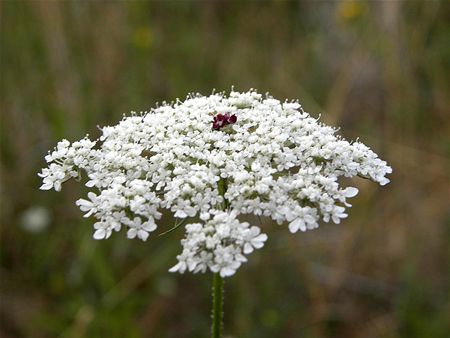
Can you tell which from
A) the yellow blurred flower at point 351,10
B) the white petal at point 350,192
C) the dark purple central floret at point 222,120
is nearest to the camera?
the white petal at point 350,192

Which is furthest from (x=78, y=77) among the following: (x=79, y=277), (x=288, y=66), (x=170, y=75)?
(x=288, y=66)

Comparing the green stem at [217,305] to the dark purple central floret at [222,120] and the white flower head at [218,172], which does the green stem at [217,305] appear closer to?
the white flower head at [218,172]

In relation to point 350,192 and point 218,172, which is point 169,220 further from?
point 350,192

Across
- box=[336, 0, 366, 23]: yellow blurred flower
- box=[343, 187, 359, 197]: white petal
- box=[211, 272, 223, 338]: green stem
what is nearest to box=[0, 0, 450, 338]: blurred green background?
box=[336, 0, 366, 23]: yellow blurred flower

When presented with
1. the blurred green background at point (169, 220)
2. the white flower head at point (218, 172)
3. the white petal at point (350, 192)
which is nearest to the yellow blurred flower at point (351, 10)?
the blurred green background at point (169, 220)

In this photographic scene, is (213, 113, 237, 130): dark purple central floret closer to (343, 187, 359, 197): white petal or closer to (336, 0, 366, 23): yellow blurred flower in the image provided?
(343, 187, 359, 197): white petal
